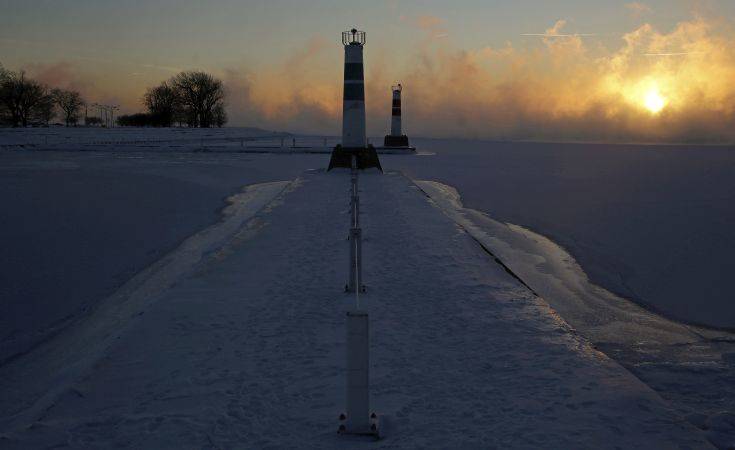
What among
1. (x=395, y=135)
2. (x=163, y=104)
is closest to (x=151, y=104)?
(x=163, y=104)

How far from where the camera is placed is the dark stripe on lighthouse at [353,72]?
26188 millimetres

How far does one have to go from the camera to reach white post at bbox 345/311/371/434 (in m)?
3.61

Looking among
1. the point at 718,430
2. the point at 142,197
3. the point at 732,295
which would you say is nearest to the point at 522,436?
the point at 718,430

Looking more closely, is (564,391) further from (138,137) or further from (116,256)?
(138,137)

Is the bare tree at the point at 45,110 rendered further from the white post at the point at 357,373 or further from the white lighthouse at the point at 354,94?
the white post at the point at 357,373

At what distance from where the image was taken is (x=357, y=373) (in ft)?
12.1

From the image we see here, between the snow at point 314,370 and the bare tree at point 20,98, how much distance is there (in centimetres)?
8067

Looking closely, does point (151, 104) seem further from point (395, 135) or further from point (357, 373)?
point (357, 373)

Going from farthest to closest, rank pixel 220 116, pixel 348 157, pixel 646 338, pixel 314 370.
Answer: pixel 220 116, pixel 348 157, pixel 646 338, pixel 314 370

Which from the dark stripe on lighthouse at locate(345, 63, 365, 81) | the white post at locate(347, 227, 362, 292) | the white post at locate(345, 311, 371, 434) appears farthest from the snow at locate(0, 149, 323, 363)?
the dark stripe on lighthouse at locate(345, 63, 365, 81)

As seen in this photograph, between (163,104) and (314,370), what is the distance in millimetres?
A: 96572

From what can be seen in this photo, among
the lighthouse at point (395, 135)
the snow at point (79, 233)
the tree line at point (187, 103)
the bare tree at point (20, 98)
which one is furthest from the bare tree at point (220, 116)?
the snow at point (79, 233)

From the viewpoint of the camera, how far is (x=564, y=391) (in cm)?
455

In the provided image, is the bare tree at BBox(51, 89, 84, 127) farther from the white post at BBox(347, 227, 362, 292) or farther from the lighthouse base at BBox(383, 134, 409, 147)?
the white post at BBox(347, 227, 362, 292)
